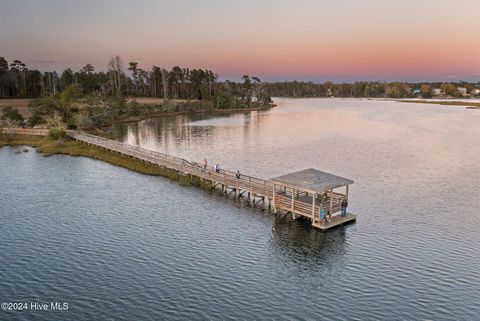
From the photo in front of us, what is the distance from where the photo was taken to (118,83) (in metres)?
164

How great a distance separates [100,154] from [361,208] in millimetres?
39017

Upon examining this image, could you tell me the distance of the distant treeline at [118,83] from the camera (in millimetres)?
153375

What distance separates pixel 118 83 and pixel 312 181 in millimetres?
147931

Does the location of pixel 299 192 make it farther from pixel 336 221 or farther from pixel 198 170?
pixel 198 170

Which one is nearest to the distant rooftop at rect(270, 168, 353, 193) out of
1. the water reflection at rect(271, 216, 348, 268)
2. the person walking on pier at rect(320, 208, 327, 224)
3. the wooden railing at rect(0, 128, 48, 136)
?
the person walking on pier at rect(320, 208, 327, 224)

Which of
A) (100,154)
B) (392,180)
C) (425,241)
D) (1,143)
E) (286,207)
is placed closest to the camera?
(425,241)

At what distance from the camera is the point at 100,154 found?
58.4 metres

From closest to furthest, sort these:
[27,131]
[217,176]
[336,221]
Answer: [336,221] → [217,176] → [27,131]

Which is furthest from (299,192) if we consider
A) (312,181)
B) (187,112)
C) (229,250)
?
(187,112)

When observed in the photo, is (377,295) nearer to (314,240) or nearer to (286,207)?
(314,240)

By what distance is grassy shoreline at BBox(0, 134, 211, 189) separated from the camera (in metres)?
44.8

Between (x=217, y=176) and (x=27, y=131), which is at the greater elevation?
(x=27, y=131)

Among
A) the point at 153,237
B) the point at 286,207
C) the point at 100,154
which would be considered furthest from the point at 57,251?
the point at 100,154

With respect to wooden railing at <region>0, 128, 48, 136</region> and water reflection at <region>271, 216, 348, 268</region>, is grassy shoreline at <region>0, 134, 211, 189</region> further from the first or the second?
water reflection at <region>271, 216, 348, 268</region>
